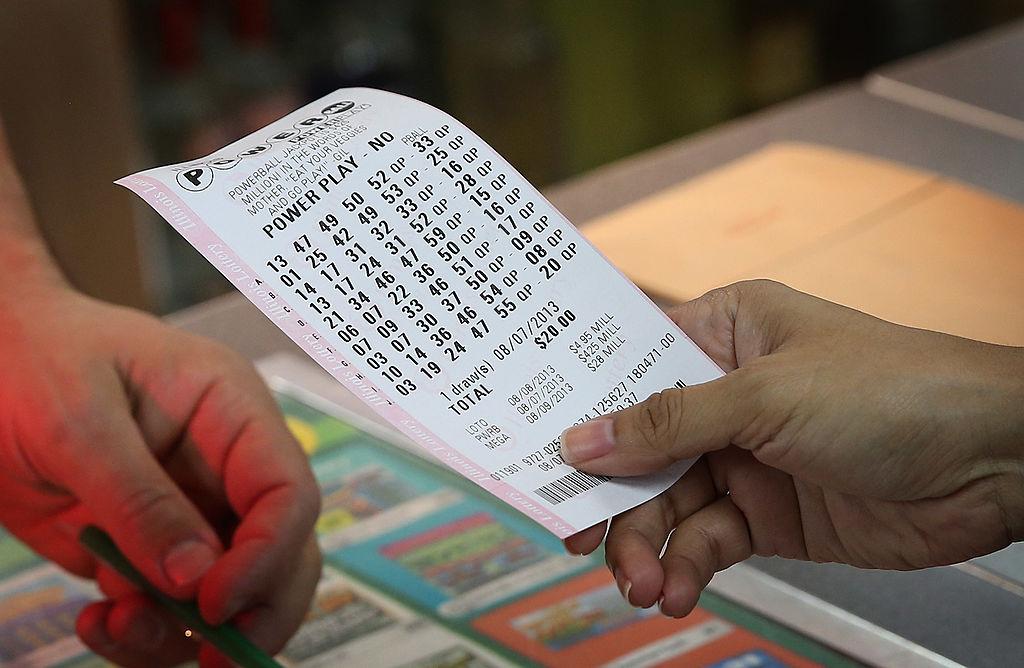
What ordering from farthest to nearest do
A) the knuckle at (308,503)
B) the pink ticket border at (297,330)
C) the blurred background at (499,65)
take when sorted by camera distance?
the blurred background at (499,65) → the knuckle at (308,503) → the pink ticket border at (297,330)

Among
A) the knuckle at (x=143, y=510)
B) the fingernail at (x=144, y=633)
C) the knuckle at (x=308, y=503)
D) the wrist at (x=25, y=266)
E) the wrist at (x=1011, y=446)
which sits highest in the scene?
the wrist at (x=25, y=266)

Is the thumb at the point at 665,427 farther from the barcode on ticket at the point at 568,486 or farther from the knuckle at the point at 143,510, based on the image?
the knuckle at the point at 143,510

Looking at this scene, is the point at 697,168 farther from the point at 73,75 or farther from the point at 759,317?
the point at 73,75

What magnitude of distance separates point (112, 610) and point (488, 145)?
367mm

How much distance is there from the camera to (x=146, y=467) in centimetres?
87

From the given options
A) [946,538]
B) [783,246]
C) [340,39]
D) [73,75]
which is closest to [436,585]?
[946,538]

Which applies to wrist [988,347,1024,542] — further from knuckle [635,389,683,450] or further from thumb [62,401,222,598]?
thumb [62,401,222,598]

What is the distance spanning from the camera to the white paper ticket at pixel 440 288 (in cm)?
66

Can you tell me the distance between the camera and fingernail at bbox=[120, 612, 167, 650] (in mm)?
806

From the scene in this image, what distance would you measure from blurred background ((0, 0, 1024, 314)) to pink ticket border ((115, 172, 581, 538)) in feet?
3.54

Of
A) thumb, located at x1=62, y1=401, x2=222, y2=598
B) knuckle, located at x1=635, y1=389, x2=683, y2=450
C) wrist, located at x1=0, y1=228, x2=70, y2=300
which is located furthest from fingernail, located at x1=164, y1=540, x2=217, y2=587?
knuckle, located at x1=635, y1=389, x2=683, y2=450

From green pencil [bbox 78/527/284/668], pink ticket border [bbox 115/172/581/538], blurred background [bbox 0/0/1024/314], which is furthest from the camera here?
blurred background [bbox 0/0/1024/314]

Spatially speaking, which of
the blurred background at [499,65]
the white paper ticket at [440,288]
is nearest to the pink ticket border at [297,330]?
the white paper ticket at [440,288]

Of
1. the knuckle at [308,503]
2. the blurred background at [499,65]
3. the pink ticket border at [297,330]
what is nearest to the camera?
the pink ticket border at [297,330]
